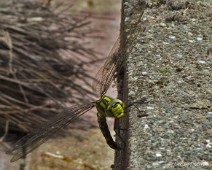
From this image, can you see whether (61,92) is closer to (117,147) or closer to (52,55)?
(52,55)

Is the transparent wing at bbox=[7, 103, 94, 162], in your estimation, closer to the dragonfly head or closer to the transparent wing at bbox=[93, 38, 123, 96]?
the transparent wing at bbox=[93, 38, 123, 96]

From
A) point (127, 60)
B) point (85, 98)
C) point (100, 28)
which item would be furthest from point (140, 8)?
point (100, 28)

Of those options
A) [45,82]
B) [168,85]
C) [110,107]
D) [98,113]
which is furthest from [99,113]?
[45,82]

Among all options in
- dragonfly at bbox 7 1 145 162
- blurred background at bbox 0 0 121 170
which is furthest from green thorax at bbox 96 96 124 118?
blurred background at bbox 0 0 121 170

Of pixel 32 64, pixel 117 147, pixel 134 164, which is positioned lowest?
pixel 32 64

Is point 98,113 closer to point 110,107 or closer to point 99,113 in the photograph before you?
point 99,113

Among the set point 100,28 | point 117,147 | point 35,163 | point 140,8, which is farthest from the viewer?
point 100,28

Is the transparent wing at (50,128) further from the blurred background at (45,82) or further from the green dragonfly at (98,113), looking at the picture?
the blurred background at (45,82)
